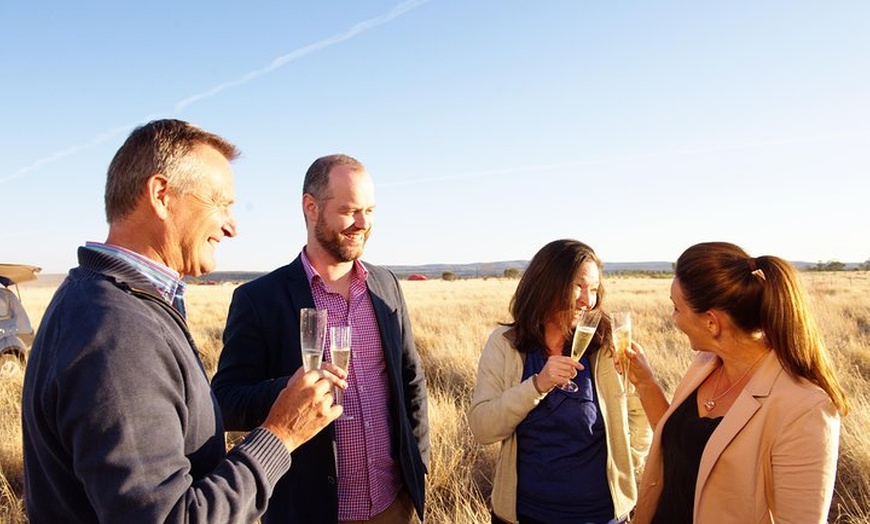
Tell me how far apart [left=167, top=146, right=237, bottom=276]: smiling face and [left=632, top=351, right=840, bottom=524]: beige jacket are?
72.9 inches

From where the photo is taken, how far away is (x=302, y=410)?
5.59 ft

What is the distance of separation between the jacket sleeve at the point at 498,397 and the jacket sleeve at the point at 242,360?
93 centimetres

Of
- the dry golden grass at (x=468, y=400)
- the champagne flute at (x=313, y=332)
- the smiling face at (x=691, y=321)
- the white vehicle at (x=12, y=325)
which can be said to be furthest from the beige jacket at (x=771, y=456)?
the white vehicle at (x=12, y=325)

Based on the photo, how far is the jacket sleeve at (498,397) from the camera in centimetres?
263

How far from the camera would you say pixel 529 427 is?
276 cm

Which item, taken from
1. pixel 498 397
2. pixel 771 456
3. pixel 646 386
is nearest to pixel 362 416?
pixel 498 397

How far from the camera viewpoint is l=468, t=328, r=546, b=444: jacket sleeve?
8.63 ft

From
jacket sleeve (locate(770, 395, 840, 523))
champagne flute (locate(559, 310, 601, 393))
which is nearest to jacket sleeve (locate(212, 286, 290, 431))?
champagne flute (locate(559, 310, 601, 393))

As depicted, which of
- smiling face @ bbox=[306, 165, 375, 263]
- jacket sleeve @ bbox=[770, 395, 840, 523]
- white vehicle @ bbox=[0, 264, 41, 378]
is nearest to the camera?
jacket sleeve @ bbox=[770, 395, 840, 523]

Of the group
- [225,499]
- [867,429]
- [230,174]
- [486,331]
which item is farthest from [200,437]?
[486,331]

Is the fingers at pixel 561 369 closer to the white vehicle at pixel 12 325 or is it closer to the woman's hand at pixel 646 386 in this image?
the woman's hand at pixel 646 386

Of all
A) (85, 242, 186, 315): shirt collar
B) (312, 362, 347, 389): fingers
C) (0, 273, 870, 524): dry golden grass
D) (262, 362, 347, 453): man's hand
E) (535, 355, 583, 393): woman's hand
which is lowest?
(0, 273, 870, 524): dry golden grass

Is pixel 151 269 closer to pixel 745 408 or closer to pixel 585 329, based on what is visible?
pixel 585 329

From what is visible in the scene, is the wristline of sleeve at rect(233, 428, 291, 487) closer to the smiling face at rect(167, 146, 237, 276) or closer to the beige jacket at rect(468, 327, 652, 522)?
the smiling face at rect(167, 146, 237, 276)
